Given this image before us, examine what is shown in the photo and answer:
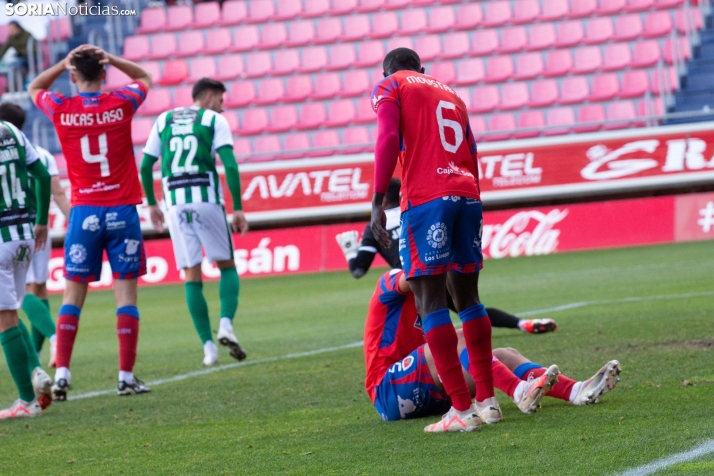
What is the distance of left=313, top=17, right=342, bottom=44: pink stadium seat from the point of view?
2238cm

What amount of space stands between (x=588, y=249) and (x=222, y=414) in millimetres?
12158

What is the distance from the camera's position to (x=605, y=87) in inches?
797

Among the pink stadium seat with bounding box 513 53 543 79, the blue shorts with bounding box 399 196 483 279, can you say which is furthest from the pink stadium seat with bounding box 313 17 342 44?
the blue shorts with bounding box 399 196 483 279

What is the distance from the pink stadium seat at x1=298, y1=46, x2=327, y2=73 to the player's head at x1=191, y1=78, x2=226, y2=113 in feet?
45.8

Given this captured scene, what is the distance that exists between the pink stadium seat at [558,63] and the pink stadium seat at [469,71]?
4.21ft

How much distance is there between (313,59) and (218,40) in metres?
2.24

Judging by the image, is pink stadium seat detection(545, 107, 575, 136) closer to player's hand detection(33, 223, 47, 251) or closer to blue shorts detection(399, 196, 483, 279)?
player's hand detection(33, 223, 47, 251)

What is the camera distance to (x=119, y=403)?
6332mm

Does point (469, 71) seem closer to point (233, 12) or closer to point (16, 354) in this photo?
point (233, 12)

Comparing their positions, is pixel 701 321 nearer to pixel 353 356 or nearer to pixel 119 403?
pixel 353 356

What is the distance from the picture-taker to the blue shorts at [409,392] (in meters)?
4.79

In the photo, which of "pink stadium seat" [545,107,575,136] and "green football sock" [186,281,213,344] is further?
"pink stadium seat" [545,107,575,136]

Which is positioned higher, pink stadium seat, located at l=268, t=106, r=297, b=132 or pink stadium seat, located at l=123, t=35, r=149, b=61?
pink stadium seat, located at l=123, t=35, r=149, b=61

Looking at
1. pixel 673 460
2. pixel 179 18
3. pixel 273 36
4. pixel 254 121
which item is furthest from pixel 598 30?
pixel 673 460
